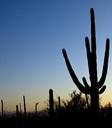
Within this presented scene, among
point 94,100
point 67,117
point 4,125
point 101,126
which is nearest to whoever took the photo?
point 101,126

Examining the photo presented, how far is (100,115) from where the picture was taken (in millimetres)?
13336

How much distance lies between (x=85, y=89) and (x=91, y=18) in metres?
2.80

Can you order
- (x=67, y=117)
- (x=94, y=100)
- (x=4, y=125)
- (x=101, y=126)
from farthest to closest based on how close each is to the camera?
(x=4, y=125) → (x=94, y=100) → (x=67, y=117) → (x=101, y=126)

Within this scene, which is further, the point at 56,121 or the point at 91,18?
the point at 91,18

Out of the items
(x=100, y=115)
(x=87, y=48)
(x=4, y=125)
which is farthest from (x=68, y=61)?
(x=4, y=125)

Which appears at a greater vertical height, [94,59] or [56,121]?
[94,59]

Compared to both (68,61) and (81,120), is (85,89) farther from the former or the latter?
(81,120)

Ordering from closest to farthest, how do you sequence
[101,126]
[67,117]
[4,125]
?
[101,126]
[67,117]
[4,125]

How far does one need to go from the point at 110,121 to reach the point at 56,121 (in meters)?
2.45

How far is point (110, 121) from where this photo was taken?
12.8m

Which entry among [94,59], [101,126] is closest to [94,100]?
[94,59]

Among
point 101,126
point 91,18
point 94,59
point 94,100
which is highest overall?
point 91,18

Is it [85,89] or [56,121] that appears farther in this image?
[85,89]

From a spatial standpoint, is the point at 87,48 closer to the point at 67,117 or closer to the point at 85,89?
the point at 85,89
